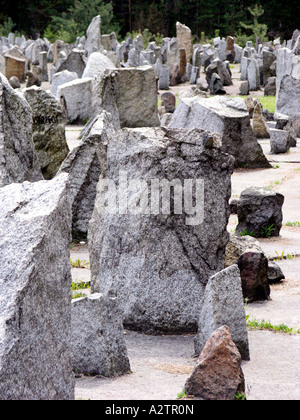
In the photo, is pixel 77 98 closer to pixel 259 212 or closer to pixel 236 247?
pixel 259 212

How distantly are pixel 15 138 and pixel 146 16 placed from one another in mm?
35939

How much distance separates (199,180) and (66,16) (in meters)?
36.2

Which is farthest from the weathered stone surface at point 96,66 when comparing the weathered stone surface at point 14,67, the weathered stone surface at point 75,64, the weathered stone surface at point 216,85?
the weathered stone surface at point 14,67

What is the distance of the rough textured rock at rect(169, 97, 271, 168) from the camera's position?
441 inches

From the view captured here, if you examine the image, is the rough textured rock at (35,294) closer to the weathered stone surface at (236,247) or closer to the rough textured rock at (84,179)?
the weathered stone surface at (236,247)

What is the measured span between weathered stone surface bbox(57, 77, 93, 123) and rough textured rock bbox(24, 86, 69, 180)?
5.31m

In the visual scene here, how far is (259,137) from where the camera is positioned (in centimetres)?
1456

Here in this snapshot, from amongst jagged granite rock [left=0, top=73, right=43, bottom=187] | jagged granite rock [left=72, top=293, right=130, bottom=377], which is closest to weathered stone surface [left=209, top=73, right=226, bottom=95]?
jagged granite rock [left=0, top=73, right=43, bottom=187]

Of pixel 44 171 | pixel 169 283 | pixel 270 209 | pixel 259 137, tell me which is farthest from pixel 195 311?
pixel 259 137

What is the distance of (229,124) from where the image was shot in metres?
11.2

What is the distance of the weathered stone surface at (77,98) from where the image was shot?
14914 mm

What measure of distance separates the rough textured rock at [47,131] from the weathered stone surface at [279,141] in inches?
177

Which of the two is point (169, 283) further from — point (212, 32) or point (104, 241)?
point (212, 32)

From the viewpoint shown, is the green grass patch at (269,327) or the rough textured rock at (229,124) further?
the rough textured rock at (229,124)
